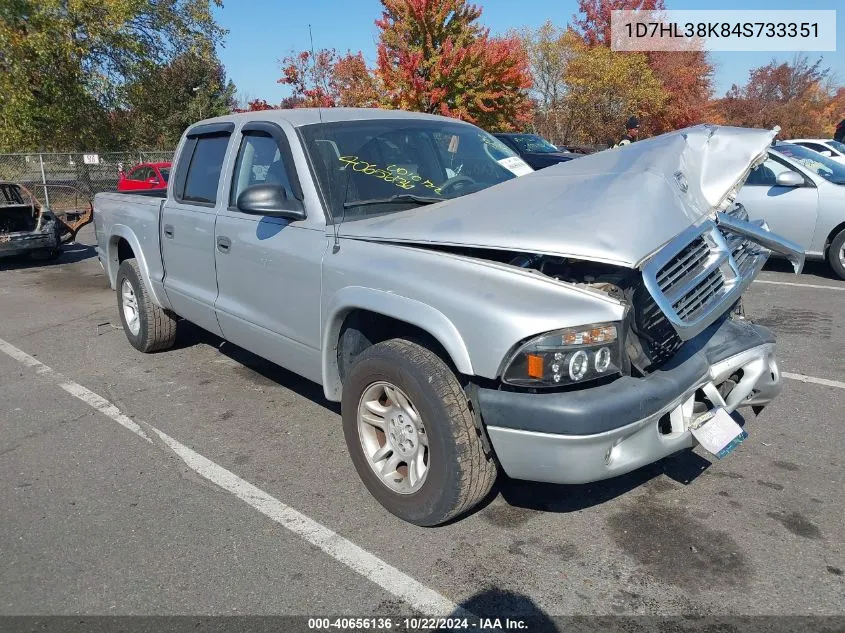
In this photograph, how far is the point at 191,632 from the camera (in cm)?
260

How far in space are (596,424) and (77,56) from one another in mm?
22026

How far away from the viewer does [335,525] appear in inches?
130

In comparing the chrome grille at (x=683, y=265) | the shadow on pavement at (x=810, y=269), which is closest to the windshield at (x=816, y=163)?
the shadow on pavement at (x=810, y=269)

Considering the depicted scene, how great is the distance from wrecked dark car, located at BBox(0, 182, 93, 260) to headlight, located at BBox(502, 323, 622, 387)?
417 inches

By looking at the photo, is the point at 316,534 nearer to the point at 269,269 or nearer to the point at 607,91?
the point at 269,269

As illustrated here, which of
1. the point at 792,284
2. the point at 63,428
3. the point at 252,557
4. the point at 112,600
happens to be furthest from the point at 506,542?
the point at 792,284

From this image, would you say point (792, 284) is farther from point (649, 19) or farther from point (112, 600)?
point (649, 19)

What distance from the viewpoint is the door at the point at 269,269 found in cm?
371

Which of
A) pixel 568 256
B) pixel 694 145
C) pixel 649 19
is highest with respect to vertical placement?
pixel 649 19

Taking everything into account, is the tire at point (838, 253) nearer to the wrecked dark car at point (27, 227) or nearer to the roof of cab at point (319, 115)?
the roof of cab at point (319, 115)

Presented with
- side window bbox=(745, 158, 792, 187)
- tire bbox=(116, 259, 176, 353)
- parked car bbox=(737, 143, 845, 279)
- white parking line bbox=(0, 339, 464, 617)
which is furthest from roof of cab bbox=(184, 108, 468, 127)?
side window bbox=(745, 158, 792, 187)

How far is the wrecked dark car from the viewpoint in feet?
35.5

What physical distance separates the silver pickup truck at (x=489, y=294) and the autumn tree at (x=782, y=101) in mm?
42722

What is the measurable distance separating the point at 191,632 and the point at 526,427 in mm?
1496
